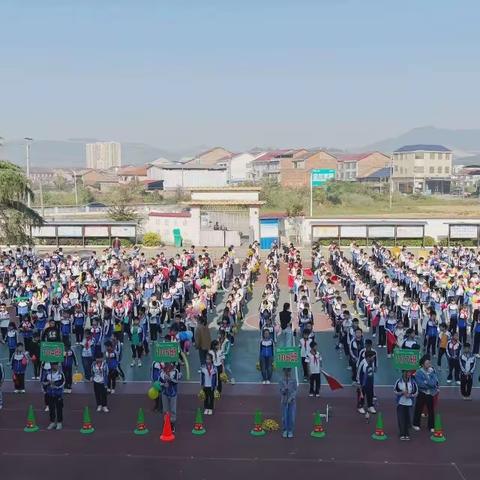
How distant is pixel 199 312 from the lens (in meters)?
18.8

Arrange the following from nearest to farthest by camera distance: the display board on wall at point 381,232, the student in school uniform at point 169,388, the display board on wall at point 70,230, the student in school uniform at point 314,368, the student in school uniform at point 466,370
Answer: the student in school uniform at point 169,388 < the student in school uniform at point 466,370 < the student in school uniform at point 314,368 < the display board on wall at point 381,232 < the display board on wall at point 70,230

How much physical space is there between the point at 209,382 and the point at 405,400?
11.6 feet

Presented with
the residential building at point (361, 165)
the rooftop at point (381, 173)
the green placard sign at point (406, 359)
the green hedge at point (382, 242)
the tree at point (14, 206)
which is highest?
the residential building at point (361, 165)

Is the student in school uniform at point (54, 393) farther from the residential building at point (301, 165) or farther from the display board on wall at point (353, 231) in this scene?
the residential building at point (301, 165)

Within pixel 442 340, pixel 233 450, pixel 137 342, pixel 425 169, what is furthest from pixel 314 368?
pixel 425 169

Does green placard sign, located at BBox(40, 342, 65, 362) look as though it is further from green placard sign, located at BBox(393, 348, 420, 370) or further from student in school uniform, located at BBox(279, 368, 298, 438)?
green placard sign, located at BBox(393, 348, 420, 370)

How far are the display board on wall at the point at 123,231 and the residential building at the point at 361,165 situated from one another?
88940mm

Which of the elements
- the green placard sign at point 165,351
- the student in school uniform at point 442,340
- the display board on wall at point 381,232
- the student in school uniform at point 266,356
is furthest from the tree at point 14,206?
the display board on wall at point 381,232

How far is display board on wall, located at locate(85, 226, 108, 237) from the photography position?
38.2 metres

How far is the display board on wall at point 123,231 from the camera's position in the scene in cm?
3847

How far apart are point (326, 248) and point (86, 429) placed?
85.6 feet

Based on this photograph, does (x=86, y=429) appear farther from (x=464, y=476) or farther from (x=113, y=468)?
(x=464, y=476)

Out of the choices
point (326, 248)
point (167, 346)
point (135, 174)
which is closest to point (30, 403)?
point (167, 346)

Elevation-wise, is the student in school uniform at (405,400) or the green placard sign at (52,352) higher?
the green placard sign at (52,352)
